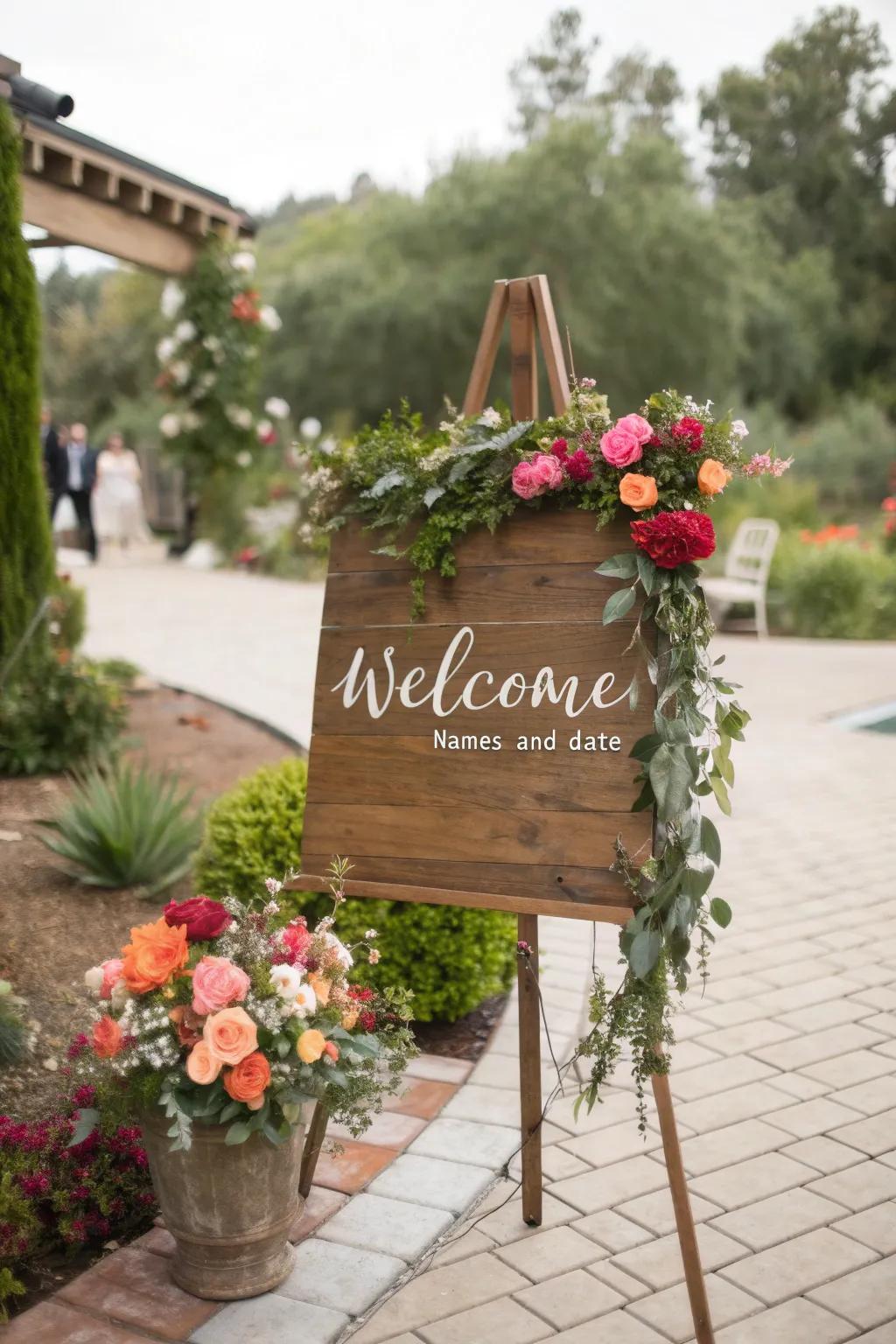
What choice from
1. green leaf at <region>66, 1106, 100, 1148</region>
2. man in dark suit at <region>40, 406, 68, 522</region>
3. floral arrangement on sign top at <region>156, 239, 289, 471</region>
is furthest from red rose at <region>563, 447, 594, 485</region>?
man in dark suit at <region>40, 406, 68, 522</region>

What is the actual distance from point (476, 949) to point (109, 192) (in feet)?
16.8

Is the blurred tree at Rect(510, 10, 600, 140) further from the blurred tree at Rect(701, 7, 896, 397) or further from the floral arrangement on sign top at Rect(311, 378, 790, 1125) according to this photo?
the floral arrangement on sign top at Rect(311, 378, 790, 1125)

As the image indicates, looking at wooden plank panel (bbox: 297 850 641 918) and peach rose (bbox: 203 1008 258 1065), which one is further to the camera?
wooden plank panel (bbox: 297 850 641 918)

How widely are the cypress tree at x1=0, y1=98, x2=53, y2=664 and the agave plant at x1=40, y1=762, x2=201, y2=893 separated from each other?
3.83 ft

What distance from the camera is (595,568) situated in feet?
7.41

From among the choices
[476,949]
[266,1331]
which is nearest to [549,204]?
[476,949]

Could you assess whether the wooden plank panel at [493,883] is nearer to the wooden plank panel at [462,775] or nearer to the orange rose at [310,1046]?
the wooden plank panel at [462,775]

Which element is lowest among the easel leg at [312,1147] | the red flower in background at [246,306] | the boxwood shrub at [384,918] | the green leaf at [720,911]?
the easel leg at [312,1147]

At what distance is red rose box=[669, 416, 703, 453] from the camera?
7.04 ft

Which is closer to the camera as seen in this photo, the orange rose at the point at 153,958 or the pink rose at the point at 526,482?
the orange rose at the point at 153,958

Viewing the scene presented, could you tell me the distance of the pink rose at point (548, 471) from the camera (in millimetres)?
2262

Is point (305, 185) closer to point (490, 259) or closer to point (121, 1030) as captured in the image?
point (490, 259)

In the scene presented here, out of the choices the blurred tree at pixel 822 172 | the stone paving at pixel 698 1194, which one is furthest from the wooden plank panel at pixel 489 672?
the blurred tree at pixel 822 172

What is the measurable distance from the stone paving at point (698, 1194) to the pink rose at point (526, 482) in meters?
1.51
